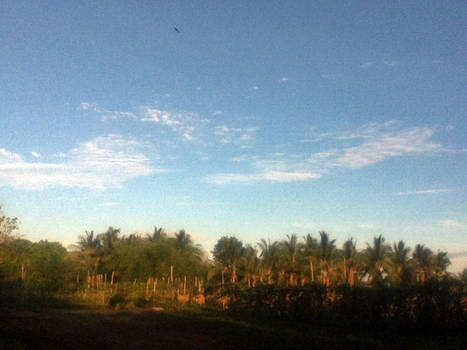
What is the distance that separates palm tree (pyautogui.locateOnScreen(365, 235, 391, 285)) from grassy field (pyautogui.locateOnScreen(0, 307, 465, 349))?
24525mm

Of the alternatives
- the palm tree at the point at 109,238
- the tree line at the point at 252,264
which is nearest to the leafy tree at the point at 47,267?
the tree line at the point at 252,264

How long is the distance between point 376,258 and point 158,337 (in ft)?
110

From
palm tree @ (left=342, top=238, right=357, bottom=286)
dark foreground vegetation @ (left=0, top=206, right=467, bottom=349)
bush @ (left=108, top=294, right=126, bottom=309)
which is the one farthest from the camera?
palm tree @ (left=342, top=238, right=357, bottom=286)

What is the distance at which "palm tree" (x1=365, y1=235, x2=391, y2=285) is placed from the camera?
139ft

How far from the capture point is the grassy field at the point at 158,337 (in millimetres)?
13062

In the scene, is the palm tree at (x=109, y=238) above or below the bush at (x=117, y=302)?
above

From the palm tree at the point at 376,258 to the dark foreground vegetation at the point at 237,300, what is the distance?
0.11m

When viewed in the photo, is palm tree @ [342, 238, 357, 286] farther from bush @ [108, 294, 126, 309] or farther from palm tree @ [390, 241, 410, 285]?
bush @ [108, 294, 126, 309]

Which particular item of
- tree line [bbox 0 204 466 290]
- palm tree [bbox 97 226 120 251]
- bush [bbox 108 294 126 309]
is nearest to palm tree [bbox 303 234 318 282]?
tree line [bbox 0 204 466 290]

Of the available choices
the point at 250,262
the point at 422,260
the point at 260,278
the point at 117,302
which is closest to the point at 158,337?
the point at 117,302

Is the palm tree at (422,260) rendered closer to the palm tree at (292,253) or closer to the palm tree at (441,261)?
the palm tree at (441,261)

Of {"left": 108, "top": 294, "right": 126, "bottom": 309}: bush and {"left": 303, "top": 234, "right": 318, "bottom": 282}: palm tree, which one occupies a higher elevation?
{"left": 303, "top": 234, "right": 318, "bottom": 282}: palm tree

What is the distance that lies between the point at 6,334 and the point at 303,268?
30241 millimetres

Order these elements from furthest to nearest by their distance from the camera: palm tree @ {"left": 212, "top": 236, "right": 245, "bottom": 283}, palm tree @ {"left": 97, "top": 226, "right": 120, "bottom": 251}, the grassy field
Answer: palm tree @ {"left": 97, "top": 226, "right": 120, "bottom": 251} < palm tree @ {"left": 212, "top": 236, "right": 245, "bottom": 283} < the grassy field
